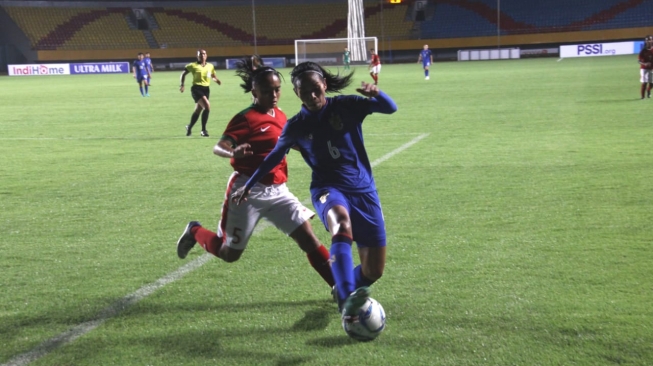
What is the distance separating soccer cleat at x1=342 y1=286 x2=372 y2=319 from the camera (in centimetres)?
416

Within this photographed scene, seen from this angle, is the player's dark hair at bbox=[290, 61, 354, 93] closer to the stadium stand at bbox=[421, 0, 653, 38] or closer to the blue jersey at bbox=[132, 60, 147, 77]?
the blue jersey at bbox=[132, 60, 147, 77]

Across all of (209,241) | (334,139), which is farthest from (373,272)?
(209,241)

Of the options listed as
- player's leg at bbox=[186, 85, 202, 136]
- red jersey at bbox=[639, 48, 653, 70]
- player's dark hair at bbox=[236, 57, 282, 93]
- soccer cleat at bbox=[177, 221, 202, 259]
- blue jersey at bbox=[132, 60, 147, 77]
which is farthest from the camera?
blue jersey at bbox=[132, 60, 147, 77]

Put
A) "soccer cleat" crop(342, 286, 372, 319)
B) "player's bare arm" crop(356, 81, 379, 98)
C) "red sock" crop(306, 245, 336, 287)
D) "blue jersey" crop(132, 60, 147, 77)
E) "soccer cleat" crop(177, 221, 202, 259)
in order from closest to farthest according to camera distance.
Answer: "soccer cleat" crop(342, 286, 372, 319) < "player's bare arm" crop(356, 81, 379, 98) < "red sock" crop(306, 245, 336, 287) < "soccer cleat" crop(177, 221, 202, 259) < "blue jersey" crop(132, 60, 147, 77)

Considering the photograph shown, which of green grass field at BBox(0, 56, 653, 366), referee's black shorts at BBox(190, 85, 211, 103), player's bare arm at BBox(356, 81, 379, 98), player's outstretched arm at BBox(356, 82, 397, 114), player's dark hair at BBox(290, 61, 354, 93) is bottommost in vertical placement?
green grass field at BBox(0, 56, 653, 366)

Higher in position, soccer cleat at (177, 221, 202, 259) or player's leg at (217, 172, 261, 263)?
player's leg at (217, 172, 261, 263)

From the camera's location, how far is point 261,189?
5305 millimetres

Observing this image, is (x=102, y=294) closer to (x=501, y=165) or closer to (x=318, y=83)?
(x=318, y=83)

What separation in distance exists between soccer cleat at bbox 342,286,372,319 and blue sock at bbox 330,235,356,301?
17 centimetres

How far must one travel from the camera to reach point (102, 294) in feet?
18.6

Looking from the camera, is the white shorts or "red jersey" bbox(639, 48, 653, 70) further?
"red jersey" bbox(639, 48, 653, 70)

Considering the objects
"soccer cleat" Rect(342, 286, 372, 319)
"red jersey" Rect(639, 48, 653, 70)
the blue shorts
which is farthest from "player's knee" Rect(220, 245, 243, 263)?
"red jersey" Rect(639, 48, 653, 70)

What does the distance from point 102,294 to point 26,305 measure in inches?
20.8

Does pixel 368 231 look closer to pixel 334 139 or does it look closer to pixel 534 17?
pixel 334 139
